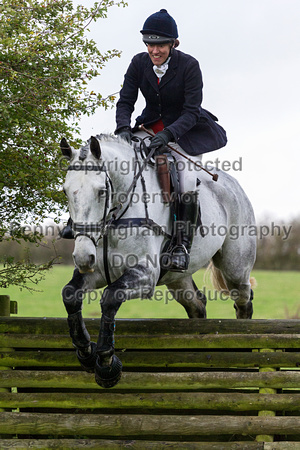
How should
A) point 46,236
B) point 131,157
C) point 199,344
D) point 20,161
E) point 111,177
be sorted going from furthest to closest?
point 46,236, point 20,161, point 199,344, point 131,157, point 111,177

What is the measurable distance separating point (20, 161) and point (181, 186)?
7.34ft

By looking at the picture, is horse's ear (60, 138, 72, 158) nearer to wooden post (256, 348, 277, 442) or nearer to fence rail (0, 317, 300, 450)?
fence rail (0, 317, 300, 450)

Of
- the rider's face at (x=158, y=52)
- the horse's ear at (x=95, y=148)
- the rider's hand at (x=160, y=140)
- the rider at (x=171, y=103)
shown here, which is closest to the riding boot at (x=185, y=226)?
the rider at (x=171, y=103)

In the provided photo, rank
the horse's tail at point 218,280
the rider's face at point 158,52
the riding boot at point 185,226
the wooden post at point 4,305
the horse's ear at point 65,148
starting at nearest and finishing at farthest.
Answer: the horse's ear at point 65,148, the riding boot at point 185,226, the rider's face at point 158,52, the wooden post at point 4,305, the horse's tail at point 218,280

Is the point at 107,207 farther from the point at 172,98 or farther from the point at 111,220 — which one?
the point at 172,98

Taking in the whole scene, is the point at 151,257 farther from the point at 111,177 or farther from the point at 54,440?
the point at 54,440

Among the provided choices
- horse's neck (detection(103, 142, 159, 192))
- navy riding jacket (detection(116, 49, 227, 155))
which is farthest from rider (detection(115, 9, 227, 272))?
horse's neck (detection(103, 142, 159, 192))

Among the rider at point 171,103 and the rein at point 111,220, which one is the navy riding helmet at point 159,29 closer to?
the rider at point 171,103

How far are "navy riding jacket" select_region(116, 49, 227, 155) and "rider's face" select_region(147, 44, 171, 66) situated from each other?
10 cm

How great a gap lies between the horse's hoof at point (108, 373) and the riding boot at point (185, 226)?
3.10 ft

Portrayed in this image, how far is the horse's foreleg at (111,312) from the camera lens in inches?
151

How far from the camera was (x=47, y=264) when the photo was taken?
6457 millimetres

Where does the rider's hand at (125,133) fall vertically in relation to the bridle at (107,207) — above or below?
above

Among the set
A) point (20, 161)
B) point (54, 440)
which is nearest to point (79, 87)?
point (20, 161)
